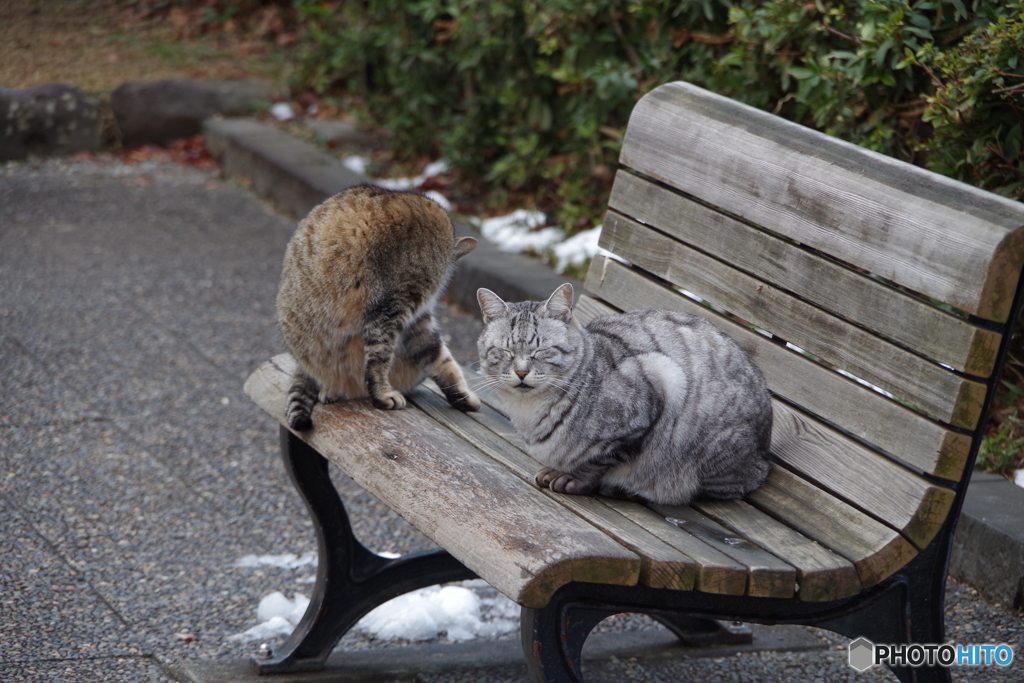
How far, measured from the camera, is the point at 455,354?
194 inches

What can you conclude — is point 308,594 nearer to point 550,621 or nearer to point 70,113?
point 550,621

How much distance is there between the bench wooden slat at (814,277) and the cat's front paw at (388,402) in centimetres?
91

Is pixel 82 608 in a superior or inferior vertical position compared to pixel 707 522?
inferior

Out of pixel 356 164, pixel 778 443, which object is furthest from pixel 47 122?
pixel 778 443


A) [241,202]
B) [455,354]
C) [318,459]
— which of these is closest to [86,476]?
[318,459]

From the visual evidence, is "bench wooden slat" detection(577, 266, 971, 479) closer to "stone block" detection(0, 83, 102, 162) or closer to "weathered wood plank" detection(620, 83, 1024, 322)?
"weathered wood plank" detection(620, 83, 1024, 322)

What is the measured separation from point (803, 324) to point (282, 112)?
661 cm

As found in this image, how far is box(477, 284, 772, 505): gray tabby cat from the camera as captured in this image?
2.35 metres

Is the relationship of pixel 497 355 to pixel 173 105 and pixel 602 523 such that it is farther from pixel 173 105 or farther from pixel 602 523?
pixel 173 105

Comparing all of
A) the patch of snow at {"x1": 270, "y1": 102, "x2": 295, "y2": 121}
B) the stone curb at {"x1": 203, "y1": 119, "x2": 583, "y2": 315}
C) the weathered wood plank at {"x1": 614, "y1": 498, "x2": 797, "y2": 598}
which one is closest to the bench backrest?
the weathered wood plank at {"x1": 614, "y1": 498, "x2": 797, "y2": 598}

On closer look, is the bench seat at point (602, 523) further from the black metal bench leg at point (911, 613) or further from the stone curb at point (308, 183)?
the stone curb at point (308, 183)

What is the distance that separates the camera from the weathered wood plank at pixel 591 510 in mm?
1974

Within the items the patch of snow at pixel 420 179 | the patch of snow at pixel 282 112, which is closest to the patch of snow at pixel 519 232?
the patch of snow at pixel 420 179

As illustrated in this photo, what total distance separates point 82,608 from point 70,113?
5861 millimetres
